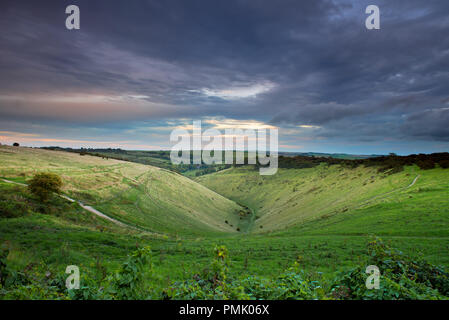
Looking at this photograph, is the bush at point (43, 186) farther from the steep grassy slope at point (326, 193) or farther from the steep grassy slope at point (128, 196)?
the steep grassy slope at point (326, 193)

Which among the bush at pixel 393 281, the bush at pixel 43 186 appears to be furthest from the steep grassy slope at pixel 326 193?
the bush at pixel 43 186

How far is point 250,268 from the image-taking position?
15828 mm

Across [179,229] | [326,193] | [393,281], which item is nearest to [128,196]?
[179,229]

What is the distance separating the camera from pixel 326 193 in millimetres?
69875

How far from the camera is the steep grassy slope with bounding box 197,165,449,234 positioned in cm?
3891

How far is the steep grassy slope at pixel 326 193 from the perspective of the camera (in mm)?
38906

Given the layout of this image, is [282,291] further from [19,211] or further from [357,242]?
[19,211]

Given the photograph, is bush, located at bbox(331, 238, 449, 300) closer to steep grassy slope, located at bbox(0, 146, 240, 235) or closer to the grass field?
the grass field

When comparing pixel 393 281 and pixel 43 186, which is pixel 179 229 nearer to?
pixel 43 186

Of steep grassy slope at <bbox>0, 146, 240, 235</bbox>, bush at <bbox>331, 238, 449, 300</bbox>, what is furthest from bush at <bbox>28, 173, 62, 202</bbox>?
bush at <bbox>331, 238, 449, 300</bbox>

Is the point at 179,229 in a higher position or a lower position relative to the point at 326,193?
lower

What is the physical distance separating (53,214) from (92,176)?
1229 inches

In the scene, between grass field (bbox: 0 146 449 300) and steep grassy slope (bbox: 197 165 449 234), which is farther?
steep grassy slope (bbox: 197 165 449 234)
